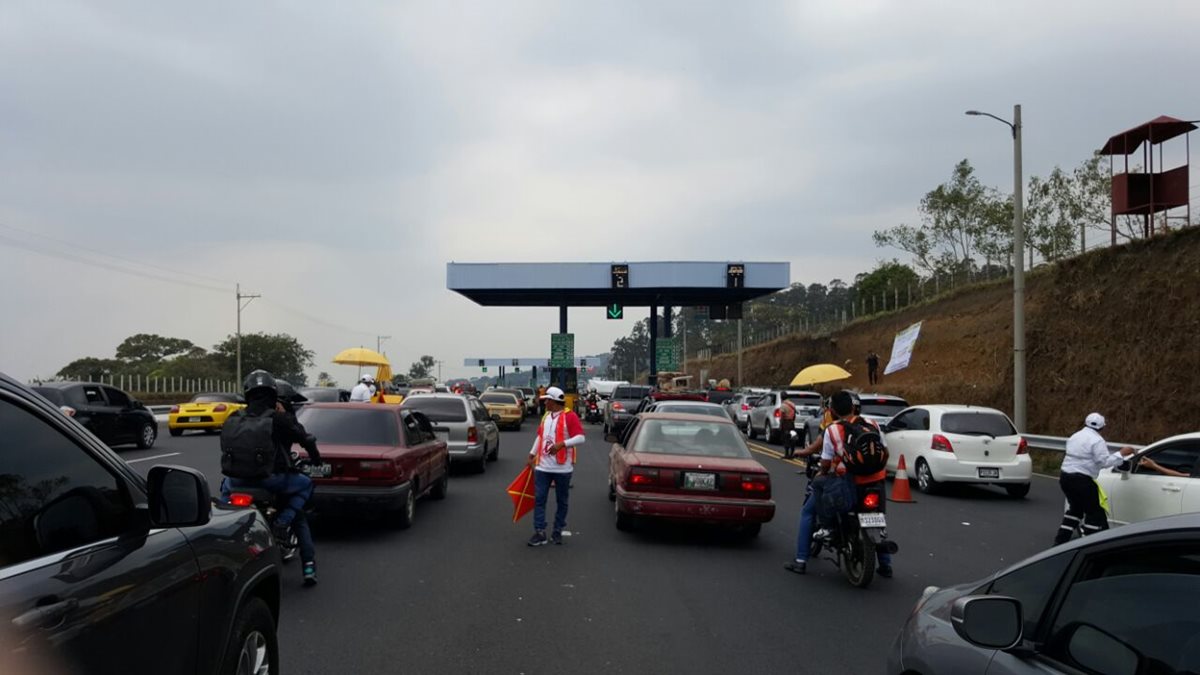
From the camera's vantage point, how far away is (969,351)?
37844mm

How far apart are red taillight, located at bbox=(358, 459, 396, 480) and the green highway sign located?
38.1 m

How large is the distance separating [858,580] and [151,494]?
6533mm

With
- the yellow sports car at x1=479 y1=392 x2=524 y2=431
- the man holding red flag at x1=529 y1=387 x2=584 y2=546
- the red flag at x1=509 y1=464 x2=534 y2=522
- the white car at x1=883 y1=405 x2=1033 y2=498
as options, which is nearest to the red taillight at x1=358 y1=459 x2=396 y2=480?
the red flag at x1=509 y1=464 x2=534 y2=522

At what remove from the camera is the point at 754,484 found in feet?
32.4

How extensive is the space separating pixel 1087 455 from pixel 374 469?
25.4 ft

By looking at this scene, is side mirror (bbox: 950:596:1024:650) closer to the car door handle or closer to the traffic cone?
the car door handle

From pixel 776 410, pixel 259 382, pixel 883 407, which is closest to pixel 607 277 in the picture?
pixel 776 410

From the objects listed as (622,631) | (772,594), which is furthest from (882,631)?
(622,631)

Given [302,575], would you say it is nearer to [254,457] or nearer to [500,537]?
[254,457]

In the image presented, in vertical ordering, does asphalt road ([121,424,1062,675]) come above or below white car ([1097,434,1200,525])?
below

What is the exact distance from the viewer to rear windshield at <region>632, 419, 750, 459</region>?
10648 millimetres

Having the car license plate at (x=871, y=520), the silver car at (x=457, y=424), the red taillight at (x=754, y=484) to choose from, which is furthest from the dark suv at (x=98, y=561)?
the silver car at (x=457, y=424)

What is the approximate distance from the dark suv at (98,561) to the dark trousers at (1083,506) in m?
9.05

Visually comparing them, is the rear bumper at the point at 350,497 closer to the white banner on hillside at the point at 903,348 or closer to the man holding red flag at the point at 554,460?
the man holding red flag at the point at 554,460
